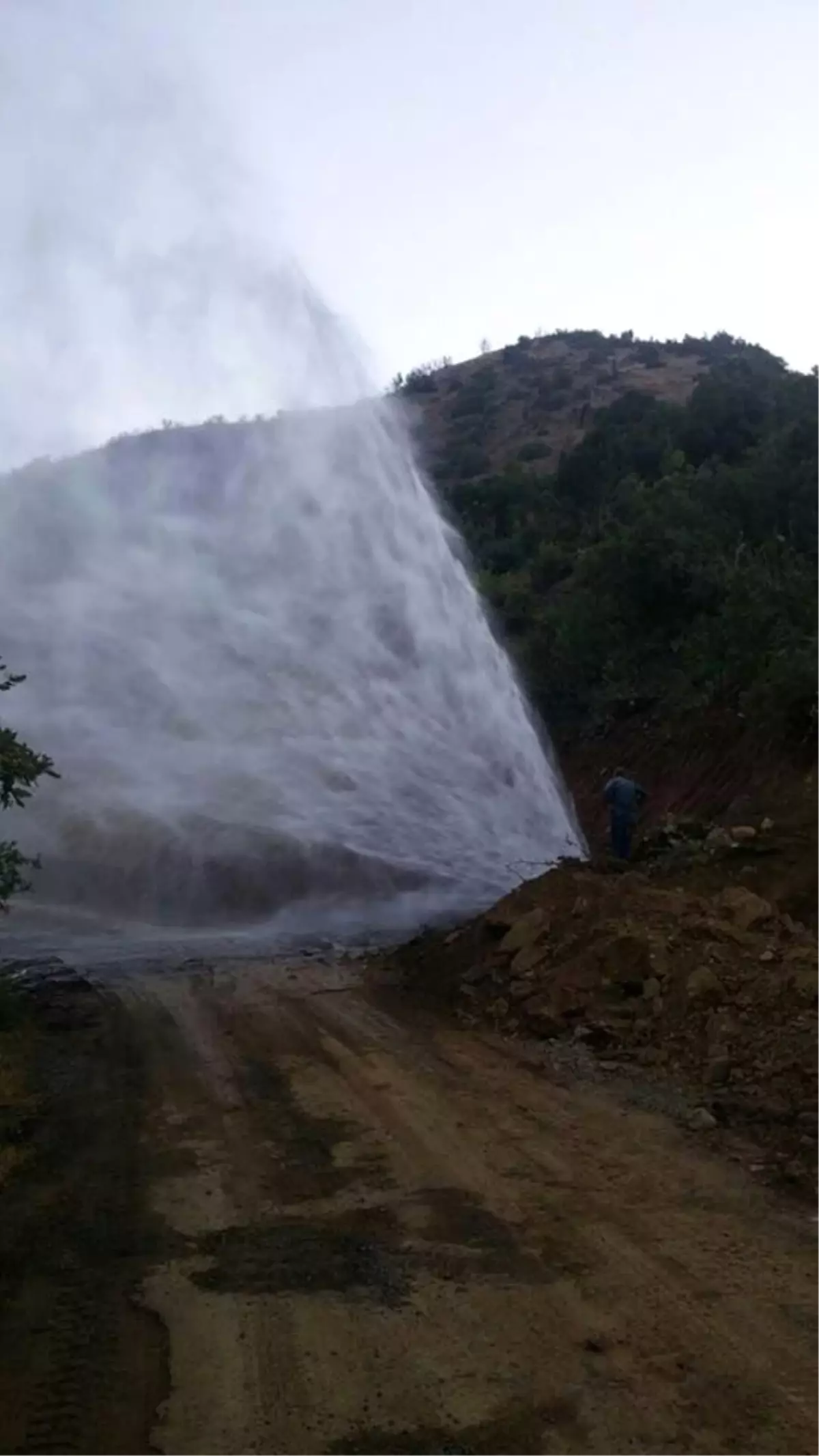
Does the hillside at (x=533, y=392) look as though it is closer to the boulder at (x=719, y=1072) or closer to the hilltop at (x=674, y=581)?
the hilltop at (x=674, y=581)

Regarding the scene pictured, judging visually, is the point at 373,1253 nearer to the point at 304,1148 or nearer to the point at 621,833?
the point at 304,1148

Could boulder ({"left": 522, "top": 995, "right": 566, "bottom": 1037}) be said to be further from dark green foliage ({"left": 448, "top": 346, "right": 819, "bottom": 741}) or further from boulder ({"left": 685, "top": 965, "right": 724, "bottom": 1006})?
dark green foliage ({"left": 448, "top": 346, "right": 819, "bottom": 741})

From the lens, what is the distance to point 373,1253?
219 inches

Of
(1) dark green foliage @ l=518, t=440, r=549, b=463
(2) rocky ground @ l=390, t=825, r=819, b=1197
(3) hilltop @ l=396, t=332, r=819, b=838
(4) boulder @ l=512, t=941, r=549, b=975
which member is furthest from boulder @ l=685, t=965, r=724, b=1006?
(1) dark green foliage @ l=518, t=440, r=549, b=463

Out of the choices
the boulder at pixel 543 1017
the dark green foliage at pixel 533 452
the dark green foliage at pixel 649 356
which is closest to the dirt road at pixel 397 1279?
the boulder at pixel 543 1017

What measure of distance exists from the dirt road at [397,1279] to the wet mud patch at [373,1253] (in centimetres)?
2

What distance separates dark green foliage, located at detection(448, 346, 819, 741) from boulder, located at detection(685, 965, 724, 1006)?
28.4 feet

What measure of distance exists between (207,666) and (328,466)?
5.59 meters

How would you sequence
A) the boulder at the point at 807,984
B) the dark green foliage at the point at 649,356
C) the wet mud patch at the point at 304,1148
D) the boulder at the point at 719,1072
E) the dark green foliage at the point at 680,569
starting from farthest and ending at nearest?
1. the dark green foliage at the point at 649,356
2. the dark green foliage at the point at 680,569
3. the boulder at the point at 807,984
4. the boulder at the point at 719,1072
5. the wet mud patch at the point at 304,1148

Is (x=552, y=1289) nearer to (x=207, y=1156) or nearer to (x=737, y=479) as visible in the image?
(x=207, y=1156)

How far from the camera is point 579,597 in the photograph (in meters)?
27.1

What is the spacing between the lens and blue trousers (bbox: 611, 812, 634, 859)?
15.1m

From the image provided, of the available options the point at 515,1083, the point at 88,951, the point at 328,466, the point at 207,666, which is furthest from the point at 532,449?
the point at 515,1083

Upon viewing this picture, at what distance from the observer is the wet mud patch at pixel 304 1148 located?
655cm
